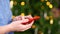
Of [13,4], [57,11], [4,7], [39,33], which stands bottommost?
[39,33]

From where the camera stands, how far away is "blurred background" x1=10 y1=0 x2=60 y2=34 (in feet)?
7.19

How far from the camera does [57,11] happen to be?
2732 millimetres

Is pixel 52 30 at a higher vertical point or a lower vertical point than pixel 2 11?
lower

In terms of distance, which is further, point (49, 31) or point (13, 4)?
point (49, 31)

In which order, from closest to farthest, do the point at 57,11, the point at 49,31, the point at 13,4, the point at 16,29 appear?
1. the point at 16,29
2. the point at 13,4
3. the point at 49,31
4. the point at 57,11

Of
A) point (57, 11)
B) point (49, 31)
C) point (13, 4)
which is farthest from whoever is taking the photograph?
point (57, 11)

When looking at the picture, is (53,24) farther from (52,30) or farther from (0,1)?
(0,1)

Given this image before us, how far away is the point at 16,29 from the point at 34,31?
128cm

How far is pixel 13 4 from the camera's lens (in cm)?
220

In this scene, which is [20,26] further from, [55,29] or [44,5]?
[55,29]

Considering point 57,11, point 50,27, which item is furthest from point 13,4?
point 57,11

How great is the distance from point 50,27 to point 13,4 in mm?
512

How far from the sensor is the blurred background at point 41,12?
2191mm

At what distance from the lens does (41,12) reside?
2.30 m
